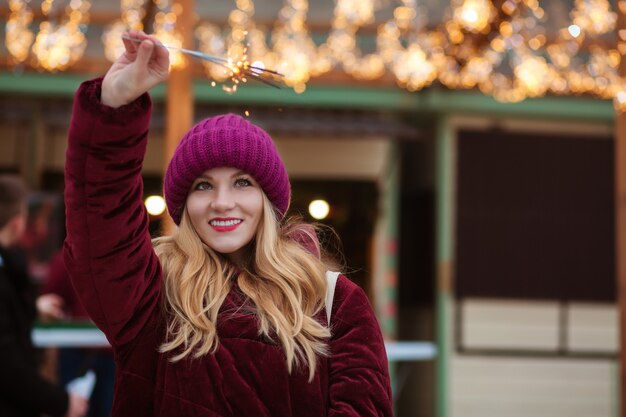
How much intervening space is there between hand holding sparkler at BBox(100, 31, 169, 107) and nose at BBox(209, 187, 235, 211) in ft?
1.21

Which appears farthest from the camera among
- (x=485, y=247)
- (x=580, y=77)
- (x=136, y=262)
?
(x=485, y=247)

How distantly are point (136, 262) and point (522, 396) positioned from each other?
6556 millimetres

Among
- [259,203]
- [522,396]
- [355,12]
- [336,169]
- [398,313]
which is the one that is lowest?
[522,396]

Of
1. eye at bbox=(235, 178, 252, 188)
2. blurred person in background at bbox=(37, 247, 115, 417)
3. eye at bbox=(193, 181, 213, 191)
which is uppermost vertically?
eye at bbox=(235, 178, 252, 188)

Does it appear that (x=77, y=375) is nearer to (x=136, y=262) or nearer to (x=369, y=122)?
(x=369, y=122)

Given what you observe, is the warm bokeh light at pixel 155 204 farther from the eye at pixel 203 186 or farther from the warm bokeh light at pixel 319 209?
the eye at pixel 203 186

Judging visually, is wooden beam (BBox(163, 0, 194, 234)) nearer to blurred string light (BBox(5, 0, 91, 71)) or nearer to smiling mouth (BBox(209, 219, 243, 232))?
blurred string light (BBox(5, 0, 91, 71))

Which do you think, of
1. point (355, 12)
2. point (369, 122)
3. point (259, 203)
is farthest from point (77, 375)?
point (259, 203)

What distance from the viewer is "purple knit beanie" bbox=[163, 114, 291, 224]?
79.6 inches

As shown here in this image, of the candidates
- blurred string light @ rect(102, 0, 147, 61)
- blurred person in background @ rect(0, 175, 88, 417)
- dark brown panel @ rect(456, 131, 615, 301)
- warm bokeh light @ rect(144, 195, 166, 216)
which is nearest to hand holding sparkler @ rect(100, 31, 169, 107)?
blurred person in background @ rect(0, 175, 88, 417)

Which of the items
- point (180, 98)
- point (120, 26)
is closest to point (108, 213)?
point (180, 98)

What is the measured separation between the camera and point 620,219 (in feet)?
16.4

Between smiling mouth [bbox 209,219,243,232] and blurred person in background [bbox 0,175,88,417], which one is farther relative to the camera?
blurred person in background [bbox 0,175,88,417]

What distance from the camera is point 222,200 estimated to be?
6.62ft
